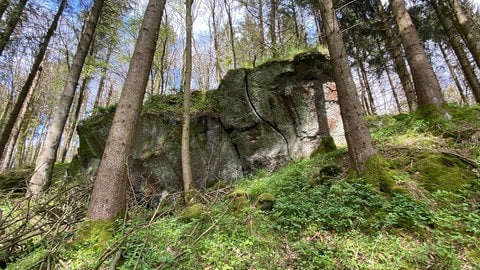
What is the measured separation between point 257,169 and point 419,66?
473 cm

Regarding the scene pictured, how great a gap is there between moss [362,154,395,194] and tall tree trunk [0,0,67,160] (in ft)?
31.8

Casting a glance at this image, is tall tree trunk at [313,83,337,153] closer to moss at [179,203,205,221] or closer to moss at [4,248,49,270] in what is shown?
moss at [179,203,205,221]

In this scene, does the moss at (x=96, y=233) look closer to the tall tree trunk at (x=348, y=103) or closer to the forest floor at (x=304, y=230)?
the forest floor at (x=304, y=230)

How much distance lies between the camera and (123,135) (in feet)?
12.6

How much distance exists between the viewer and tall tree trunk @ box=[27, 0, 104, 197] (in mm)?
6004

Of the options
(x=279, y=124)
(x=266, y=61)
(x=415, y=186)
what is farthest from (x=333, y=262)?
(x=266, y=61)

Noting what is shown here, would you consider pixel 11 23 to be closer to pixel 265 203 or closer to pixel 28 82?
pixel 28 82

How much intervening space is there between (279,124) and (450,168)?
4.61 meters

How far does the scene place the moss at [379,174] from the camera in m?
3.86

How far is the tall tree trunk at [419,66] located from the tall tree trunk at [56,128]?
8051mm

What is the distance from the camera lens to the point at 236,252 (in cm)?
306

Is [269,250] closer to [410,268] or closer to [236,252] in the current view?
[236,252]

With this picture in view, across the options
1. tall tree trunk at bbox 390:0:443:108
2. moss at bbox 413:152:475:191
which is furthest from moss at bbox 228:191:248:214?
tall tree trunk at bbox 390:0:443:108

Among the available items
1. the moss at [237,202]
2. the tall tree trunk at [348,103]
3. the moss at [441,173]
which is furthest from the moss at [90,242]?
the moss at [441,173]
